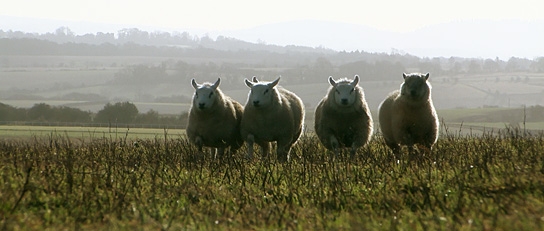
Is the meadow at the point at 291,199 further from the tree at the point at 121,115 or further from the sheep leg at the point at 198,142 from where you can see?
the tree at the point at 121,115

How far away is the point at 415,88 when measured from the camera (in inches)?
554

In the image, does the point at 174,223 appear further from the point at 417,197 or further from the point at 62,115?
the point at 62,115

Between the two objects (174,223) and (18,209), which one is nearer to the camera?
(174,223)

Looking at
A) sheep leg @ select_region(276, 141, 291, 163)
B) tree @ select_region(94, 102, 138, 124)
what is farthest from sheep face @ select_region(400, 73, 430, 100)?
tree @ select_region(94, 102, 138, 124)

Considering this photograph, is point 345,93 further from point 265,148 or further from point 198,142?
point 198,142

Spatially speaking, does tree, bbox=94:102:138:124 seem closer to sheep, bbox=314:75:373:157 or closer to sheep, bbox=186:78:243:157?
sheep, bbox=186:78:243:157

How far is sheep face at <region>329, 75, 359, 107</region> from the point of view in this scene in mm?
14252

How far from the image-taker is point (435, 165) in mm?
10594

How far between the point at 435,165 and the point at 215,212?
12.6ft

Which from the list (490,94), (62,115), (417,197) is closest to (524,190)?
(417,197)

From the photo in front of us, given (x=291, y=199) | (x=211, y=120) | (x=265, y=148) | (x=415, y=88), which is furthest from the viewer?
(x=265, y=148)

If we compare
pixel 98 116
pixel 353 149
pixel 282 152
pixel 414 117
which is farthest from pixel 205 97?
Result: pixel 98 116

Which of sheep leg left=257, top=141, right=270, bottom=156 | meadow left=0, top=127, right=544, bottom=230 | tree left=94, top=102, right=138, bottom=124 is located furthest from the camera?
tree left=94, top=102, right=138, bottom=124

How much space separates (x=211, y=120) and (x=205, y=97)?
0.45 m
